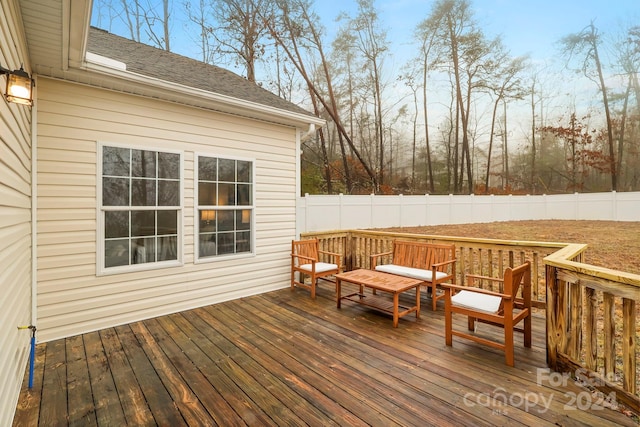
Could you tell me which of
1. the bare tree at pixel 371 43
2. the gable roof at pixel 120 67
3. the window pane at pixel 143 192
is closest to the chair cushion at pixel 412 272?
the gable roof at pixel 120 67

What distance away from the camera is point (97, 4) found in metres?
8.77

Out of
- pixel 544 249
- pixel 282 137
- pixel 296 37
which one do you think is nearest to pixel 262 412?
pixel 544 249

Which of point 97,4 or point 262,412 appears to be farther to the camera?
point 97,4

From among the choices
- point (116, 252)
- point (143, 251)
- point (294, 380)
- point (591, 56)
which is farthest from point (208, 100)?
point (591, 56)

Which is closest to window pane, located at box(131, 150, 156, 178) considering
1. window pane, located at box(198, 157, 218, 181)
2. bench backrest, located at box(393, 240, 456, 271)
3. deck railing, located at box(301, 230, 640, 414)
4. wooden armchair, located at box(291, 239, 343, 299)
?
window pane, located at box(198, 157, 218, 181)

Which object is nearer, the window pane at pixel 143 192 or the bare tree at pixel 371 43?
the window pane at pixel 143 192

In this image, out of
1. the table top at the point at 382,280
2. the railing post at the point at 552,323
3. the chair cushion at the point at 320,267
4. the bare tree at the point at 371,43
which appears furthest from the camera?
the bare tree at the point at 371,43

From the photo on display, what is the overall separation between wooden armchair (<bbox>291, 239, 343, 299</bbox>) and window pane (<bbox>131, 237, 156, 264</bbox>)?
218 cm

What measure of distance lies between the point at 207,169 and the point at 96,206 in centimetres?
147

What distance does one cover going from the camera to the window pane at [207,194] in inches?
169

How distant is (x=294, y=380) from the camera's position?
2396 millimetres

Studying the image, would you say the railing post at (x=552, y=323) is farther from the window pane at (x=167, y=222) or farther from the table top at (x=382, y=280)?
the window pane at (x=167, y=222)

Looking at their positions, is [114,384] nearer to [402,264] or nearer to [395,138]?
[402,264]

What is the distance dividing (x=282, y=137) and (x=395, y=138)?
Result: 13499mm
